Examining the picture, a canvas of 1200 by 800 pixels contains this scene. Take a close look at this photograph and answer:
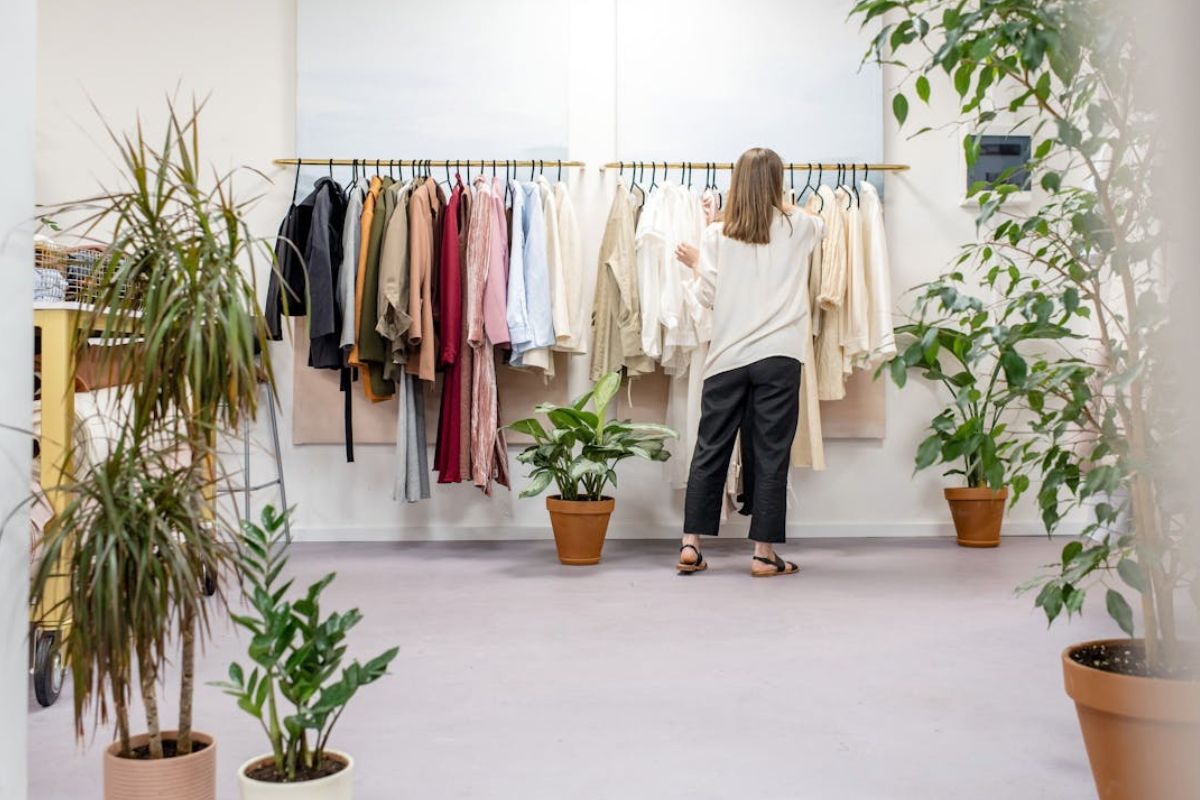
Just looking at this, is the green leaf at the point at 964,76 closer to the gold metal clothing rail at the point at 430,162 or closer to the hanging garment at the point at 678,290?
the hanging garment at the point at 678,290

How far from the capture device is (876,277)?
4504 millimetres

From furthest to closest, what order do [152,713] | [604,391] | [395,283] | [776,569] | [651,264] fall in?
[651,264]
[395,283]
[604,391]
[776,569]
[152,713]

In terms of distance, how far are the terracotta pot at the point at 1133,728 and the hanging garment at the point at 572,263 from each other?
3118 mm

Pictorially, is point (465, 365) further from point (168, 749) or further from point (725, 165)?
point (168, 749)

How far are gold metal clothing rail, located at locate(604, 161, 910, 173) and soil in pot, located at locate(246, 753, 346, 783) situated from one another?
11.6 feet

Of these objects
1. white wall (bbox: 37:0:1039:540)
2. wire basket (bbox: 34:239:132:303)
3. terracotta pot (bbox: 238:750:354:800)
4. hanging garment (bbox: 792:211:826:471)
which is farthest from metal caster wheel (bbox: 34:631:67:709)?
hanging garment (bbox: 792:211:826:471)

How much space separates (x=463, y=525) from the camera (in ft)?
15.4

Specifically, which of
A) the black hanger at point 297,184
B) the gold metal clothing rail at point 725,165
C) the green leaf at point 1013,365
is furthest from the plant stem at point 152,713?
the gold metal clothing rail at point 725,165

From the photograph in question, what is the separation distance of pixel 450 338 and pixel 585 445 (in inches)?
29.0

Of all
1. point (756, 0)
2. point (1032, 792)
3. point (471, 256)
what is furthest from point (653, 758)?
point (756, 0)

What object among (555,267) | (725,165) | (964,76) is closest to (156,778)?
(964,76)

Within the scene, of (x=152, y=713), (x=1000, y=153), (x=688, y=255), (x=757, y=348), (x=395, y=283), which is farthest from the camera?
(x=1000, y=153)

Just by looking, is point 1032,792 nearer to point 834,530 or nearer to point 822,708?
point 822,708

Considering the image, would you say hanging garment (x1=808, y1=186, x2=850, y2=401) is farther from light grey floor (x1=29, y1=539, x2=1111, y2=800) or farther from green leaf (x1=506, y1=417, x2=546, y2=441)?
green leaf (x1=506, y1=417, x2=546, y2=441)
